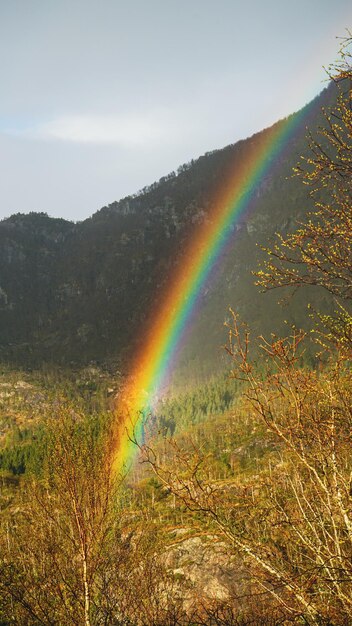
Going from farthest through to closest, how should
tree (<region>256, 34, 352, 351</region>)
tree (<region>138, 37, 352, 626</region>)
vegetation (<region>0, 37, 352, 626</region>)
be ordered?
tree (<region>256, 34, 352, 351</region>)
vegetation (<region>0, 37, 352, 626</region>)
tree (<region>138, 37, 352, 626</region>)

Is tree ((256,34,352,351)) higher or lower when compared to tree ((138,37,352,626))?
higher

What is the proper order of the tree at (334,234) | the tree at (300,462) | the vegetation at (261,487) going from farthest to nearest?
the tree at (334,234)
the vegetation at (261,487)
the tree at (300,462)

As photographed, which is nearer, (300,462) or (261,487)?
(261,487)

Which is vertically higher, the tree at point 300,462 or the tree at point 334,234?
the tree at point 334,234

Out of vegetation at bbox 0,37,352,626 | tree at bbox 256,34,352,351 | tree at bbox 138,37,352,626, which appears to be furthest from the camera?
tree at bbox 256,34,352,351

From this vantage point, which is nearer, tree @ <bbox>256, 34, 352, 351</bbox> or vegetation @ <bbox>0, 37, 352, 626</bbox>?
vegetation @ <bbox>0, 37, 352, 626</bbox>

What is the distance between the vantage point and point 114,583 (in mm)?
10703

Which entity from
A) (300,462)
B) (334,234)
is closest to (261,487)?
(300,462)

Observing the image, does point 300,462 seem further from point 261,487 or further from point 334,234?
point 334,234

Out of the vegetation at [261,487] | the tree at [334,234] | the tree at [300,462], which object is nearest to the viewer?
the tree at [300,462]

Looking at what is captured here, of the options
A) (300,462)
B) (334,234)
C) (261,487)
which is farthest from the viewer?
(334,234)

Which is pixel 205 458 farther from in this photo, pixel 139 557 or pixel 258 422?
pixel 139 557

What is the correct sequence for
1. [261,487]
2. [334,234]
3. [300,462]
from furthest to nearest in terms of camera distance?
[334,234]
[300,462]
[261,487]

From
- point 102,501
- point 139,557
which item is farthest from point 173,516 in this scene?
point 102,501
